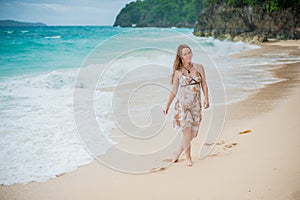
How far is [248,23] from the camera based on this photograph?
155 ft

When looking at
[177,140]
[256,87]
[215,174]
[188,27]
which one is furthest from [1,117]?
[188,27]

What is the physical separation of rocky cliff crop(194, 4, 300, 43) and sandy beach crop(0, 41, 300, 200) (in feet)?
114

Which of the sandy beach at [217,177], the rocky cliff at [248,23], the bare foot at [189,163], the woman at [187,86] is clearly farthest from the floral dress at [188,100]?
the rocky cliff at [248,23]

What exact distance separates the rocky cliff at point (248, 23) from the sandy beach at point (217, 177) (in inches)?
1366

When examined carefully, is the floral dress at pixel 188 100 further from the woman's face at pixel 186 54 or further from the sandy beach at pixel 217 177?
the sandy beach at pixel 217 177

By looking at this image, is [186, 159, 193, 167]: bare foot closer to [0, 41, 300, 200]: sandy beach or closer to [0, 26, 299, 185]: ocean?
[0, 41, 300, 200]: sandy beach

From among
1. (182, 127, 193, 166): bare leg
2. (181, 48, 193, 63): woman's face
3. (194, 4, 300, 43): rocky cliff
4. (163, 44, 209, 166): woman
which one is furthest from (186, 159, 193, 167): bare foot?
(194, 4, 300, 43): rocky cliff

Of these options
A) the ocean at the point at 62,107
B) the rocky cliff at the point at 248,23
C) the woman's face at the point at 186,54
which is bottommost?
the ocean at the point at 62,107

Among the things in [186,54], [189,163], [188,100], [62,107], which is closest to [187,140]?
[189,163]

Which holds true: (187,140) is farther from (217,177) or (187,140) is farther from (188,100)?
(217,177)

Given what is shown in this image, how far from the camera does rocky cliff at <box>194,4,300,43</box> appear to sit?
38.7 m

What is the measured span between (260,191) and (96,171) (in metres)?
2.22

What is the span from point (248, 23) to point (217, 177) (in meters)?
48.9

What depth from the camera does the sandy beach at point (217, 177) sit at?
9.44 ft
